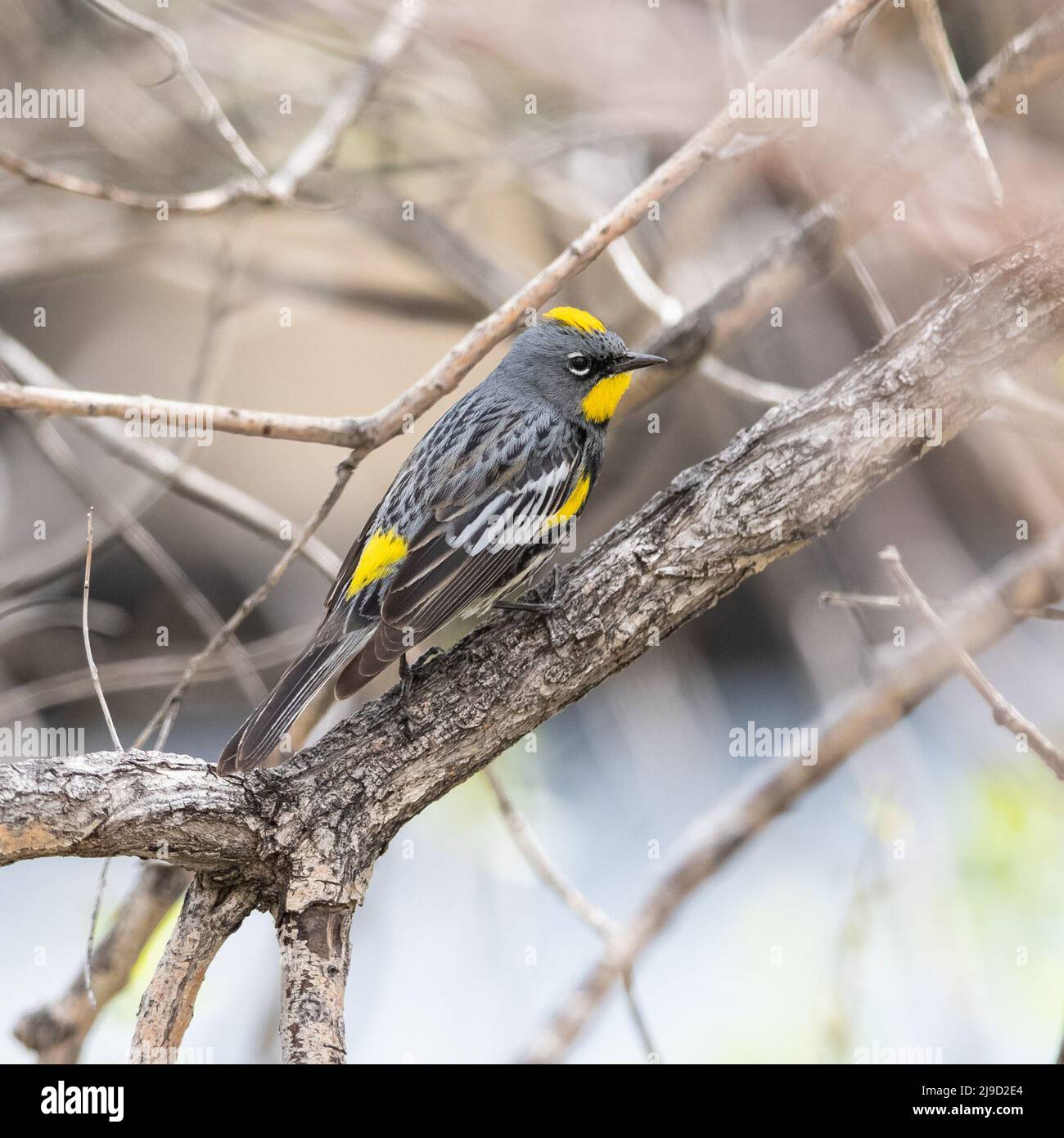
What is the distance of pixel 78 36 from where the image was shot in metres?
6.42

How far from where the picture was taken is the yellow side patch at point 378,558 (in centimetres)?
406

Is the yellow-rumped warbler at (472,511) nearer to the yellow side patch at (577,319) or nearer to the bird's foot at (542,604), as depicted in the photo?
the yellow side patch at (577,319)

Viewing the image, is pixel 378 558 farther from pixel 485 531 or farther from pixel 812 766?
pixel 812 766

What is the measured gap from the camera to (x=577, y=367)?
4.75 m

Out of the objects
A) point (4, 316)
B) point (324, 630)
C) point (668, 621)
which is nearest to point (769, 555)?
point (668, 621)

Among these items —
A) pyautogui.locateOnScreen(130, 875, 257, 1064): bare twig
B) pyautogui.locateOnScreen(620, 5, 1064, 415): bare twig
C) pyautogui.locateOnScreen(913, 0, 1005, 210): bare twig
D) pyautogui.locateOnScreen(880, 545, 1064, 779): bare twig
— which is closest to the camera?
pyautogui.locateOnScreen(130, 875, 257, 1064): bare twig

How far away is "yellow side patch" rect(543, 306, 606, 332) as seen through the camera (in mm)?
4777

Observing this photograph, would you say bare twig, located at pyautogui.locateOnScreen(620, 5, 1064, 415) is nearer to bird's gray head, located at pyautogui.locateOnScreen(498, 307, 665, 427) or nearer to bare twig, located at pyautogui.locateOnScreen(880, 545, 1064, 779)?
bird's gray head, located at pyautogui.locateOnScreen(498, 307, 665, 427)

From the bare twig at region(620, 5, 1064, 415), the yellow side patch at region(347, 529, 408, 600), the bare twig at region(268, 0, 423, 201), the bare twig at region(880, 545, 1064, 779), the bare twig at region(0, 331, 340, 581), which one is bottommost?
the bare twig at region(880, 545, 1064, 779)

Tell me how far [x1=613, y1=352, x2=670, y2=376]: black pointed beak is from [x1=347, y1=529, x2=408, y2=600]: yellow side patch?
4.02 feet

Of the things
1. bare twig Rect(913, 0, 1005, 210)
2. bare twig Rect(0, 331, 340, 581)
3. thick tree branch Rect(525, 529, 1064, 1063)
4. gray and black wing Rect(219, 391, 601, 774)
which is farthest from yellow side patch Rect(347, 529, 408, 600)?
bare twig Rect(913, 0, 1005, 210)

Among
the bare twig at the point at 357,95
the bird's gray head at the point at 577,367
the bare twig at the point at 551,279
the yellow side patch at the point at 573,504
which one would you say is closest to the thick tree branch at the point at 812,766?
the yellow side patch at the point at 573,504

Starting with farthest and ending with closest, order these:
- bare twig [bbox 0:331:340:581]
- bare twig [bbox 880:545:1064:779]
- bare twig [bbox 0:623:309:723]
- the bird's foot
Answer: bare twig [bbox 0:623:309:723]
bare twig [bbox 0:331:340:581]
the bird's foot
bare twig [bbox 880:545:1064:779]

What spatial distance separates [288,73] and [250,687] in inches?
150
